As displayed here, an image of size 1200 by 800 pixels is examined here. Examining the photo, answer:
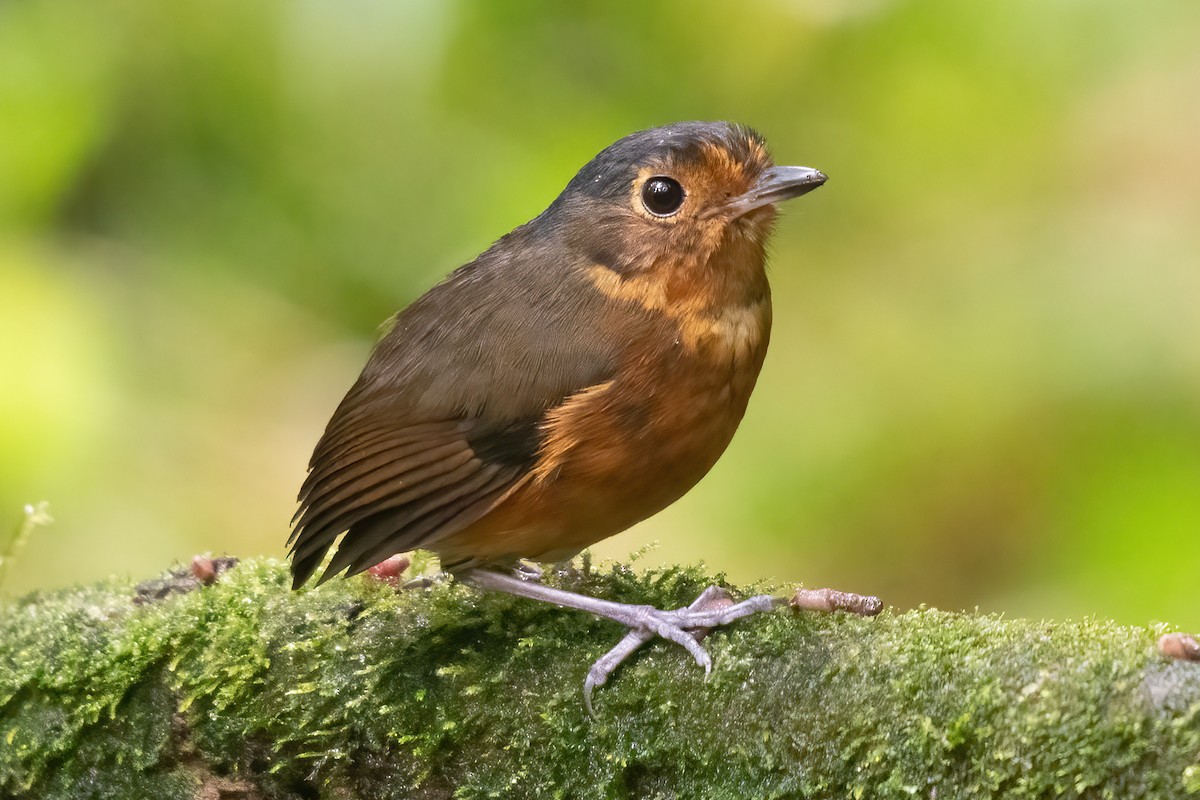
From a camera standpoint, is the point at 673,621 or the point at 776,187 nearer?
the point at 673,621

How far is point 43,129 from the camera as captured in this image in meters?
4.59

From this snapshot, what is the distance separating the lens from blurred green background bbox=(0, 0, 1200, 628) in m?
4.41

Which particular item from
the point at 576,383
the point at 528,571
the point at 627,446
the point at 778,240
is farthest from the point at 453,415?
the point at 778,240

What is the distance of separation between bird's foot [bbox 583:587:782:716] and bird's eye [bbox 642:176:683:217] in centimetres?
90

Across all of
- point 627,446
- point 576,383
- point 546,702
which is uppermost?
point 576,383

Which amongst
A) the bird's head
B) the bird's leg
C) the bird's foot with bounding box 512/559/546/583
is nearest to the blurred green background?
the bird's head

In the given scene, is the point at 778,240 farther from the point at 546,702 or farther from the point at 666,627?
the point at 546,702

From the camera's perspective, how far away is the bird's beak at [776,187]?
Answer: 108 inches

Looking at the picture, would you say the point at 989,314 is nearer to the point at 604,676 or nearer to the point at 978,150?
the point at 978,150

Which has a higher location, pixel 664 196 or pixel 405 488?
pixel 664 196

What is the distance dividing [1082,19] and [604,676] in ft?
11.0

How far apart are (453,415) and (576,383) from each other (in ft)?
0.94

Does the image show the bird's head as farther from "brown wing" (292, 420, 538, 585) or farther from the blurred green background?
the blurred green background

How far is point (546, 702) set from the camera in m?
2.31
